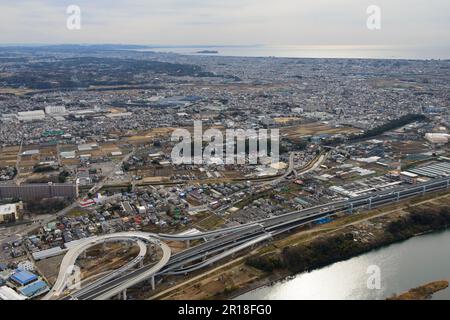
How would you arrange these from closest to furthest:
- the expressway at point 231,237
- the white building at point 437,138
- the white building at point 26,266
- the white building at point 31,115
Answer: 1. the expressway at point 231,237
2. the white building at point 26,266
3. the white building at point 437,138
4. the white building at point 31,115

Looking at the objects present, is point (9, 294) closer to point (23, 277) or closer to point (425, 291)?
point (23, 277)

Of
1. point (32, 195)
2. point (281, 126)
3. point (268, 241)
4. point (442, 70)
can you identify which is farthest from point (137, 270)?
point (442, 70)

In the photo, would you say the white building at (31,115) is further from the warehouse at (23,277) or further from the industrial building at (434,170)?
the industrial building at (434,170)

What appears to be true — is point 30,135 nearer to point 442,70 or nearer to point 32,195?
point 32,195

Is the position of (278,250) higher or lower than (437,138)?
lower

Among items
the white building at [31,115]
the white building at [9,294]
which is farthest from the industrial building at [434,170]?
the white building at [31,115]

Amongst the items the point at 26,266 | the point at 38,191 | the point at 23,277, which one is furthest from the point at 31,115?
the point at 23,277
